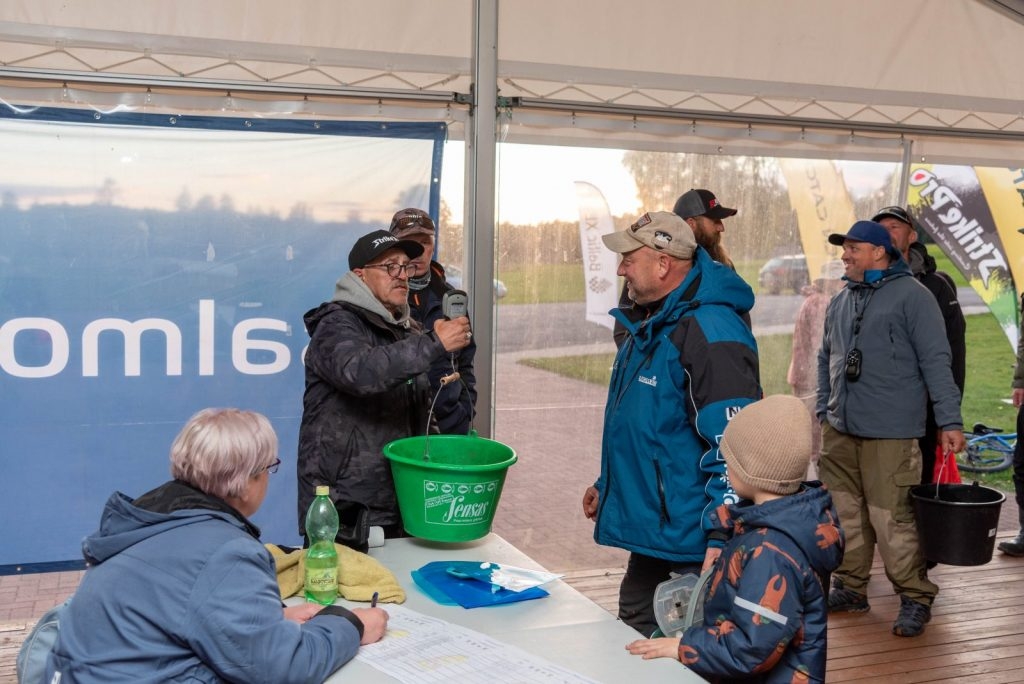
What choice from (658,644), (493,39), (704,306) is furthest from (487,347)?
(658,644)

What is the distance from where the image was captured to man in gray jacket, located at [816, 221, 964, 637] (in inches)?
172

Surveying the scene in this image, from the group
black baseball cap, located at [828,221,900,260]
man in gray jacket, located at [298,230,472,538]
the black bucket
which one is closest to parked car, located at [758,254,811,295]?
black baseball cap, located at [828,221,900,260]

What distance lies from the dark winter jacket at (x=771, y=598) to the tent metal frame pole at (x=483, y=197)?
2.25m

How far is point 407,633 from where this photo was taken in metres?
2.09

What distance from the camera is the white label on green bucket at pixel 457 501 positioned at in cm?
255

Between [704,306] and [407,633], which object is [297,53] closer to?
[704,306]

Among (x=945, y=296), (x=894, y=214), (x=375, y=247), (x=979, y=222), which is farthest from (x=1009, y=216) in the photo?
(x=375, y=247)

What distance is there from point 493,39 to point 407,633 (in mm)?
2779

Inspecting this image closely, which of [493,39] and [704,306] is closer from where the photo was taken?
[704,306]

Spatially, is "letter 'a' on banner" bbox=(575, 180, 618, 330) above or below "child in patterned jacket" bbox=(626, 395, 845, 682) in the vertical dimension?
above

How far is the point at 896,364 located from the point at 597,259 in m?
1.48

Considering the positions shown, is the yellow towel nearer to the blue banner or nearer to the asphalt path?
the blue banner

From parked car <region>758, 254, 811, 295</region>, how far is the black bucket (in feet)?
4.48

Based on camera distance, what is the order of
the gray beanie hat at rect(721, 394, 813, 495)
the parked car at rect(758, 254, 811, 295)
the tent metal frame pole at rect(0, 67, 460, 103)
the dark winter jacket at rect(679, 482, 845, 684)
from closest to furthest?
the dark winter jacket at rect(679, 482, 845, 684) → the gray beanie hat at rect(721, 394, 813, 495) → the tent metal frame pole at rect(0, 67, 460, 103) → the parked car at rect(758, 254, 811, 295)
